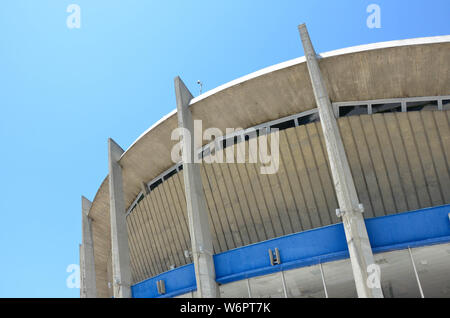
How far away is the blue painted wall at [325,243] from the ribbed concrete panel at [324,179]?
347cm

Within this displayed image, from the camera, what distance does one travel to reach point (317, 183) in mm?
18203

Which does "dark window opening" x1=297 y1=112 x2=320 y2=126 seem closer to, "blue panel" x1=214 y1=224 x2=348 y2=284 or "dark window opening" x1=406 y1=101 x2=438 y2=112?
"dark window opening" x1=406 y1=101 x2=438 y2=112

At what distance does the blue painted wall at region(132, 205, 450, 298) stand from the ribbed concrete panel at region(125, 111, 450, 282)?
11.4 feet

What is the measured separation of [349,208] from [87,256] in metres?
16.5

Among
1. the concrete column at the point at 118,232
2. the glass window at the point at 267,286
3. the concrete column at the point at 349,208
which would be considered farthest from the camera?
the concrete column at the point at 118,232

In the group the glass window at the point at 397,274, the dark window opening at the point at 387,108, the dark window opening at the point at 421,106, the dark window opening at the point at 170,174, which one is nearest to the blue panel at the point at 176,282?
the dark window opening at the point at 170,174

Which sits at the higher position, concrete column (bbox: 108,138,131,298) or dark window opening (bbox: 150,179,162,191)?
dark window opening (bbox: 150,179,162,191)

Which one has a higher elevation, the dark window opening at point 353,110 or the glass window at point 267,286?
the dark window opening at point 353,110

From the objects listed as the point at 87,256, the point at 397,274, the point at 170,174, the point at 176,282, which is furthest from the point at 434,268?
the point at 87,256

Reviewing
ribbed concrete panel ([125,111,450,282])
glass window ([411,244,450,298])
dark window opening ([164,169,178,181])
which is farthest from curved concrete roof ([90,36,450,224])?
glass window ([411,244,450,298])

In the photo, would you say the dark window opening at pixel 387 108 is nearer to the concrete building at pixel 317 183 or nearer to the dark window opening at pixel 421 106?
the concrete building at pixel 317 183

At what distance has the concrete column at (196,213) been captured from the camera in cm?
1523

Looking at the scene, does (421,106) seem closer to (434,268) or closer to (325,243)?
(434,268)

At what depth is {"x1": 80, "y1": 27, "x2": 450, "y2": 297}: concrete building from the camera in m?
14.1
